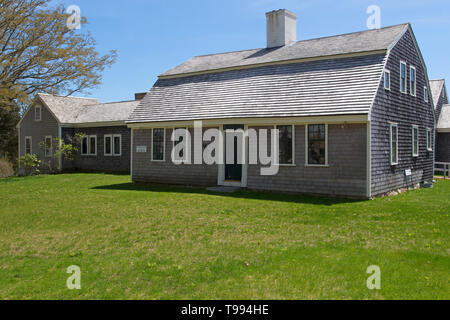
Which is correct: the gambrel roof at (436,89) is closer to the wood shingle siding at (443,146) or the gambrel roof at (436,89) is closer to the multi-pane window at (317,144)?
the wood shingle siding at (443,146)

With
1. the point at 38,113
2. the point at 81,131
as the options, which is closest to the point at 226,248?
the point at 81,131

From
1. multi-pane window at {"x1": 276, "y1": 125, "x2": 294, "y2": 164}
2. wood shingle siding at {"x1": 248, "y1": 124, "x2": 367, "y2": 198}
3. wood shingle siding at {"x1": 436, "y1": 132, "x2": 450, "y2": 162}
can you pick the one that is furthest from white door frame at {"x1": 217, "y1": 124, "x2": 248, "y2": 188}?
wood shingle siding at {"x1": 436, "y1": 132, "x2": 450, "y2": 162}

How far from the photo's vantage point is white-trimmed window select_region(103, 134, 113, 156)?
29.3m

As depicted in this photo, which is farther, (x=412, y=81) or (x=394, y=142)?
(x=412, y=81)

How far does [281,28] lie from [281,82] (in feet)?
16.3

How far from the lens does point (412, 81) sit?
18922 millimetres

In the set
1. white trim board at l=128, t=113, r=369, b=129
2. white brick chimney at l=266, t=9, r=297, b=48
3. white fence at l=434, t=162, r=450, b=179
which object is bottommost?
white fence at l=434, t=162, r=450, b=179

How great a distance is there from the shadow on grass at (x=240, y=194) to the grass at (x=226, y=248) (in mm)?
254

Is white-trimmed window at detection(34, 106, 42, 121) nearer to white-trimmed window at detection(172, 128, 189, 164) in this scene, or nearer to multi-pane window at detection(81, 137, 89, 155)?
multi-pane window at detection(81, 137, 89, 155)

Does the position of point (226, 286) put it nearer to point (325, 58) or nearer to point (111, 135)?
point (325, 58)

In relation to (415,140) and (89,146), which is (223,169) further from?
(89,146)

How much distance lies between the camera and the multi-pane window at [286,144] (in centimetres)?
1583

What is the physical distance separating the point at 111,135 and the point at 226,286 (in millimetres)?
24704
